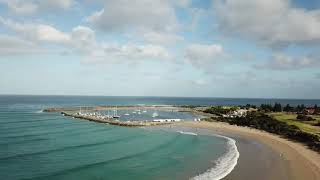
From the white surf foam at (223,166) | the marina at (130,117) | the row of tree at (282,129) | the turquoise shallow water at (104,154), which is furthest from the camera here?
the marina at (130,117)

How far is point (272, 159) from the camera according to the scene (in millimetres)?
45281

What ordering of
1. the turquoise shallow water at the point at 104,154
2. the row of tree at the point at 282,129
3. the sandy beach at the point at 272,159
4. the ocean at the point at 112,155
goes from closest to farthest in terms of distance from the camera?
the ocean at the point at 112,155, the turquoise shallow water at the point at 104,154, the sandy beach at the point at 272,159, the row of tree at the point at 282,129

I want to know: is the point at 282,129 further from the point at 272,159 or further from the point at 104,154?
the point at 104,154

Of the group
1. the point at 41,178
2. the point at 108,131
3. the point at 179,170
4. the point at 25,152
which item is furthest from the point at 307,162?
the point at 108,131

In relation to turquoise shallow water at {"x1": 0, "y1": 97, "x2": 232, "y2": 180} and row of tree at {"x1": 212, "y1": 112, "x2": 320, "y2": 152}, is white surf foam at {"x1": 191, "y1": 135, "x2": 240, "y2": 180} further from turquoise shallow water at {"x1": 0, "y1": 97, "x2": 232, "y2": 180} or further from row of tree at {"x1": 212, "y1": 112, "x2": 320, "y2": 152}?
row of tree at {"x1": 212, "y1": 112, "x2": 320, "y2": 152}

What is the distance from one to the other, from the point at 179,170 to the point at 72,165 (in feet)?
37.6

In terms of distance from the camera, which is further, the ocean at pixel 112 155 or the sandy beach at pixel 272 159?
the sandy beach at pixel 272 159

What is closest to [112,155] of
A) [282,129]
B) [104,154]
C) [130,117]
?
[104,154]

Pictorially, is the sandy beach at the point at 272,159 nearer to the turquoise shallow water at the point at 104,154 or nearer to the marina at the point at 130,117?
the turquoise shallow water at the point at 104,154

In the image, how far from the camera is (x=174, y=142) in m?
59.6

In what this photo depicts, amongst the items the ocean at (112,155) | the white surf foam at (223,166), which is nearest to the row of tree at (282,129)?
the ocean at (112,155)

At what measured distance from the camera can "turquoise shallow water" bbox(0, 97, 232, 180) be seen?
36.5 meters

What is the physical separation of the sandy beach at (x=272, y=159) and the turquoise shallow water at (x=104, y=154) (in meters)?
3.75

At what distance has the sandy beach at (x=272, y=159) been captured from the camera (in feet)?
120
